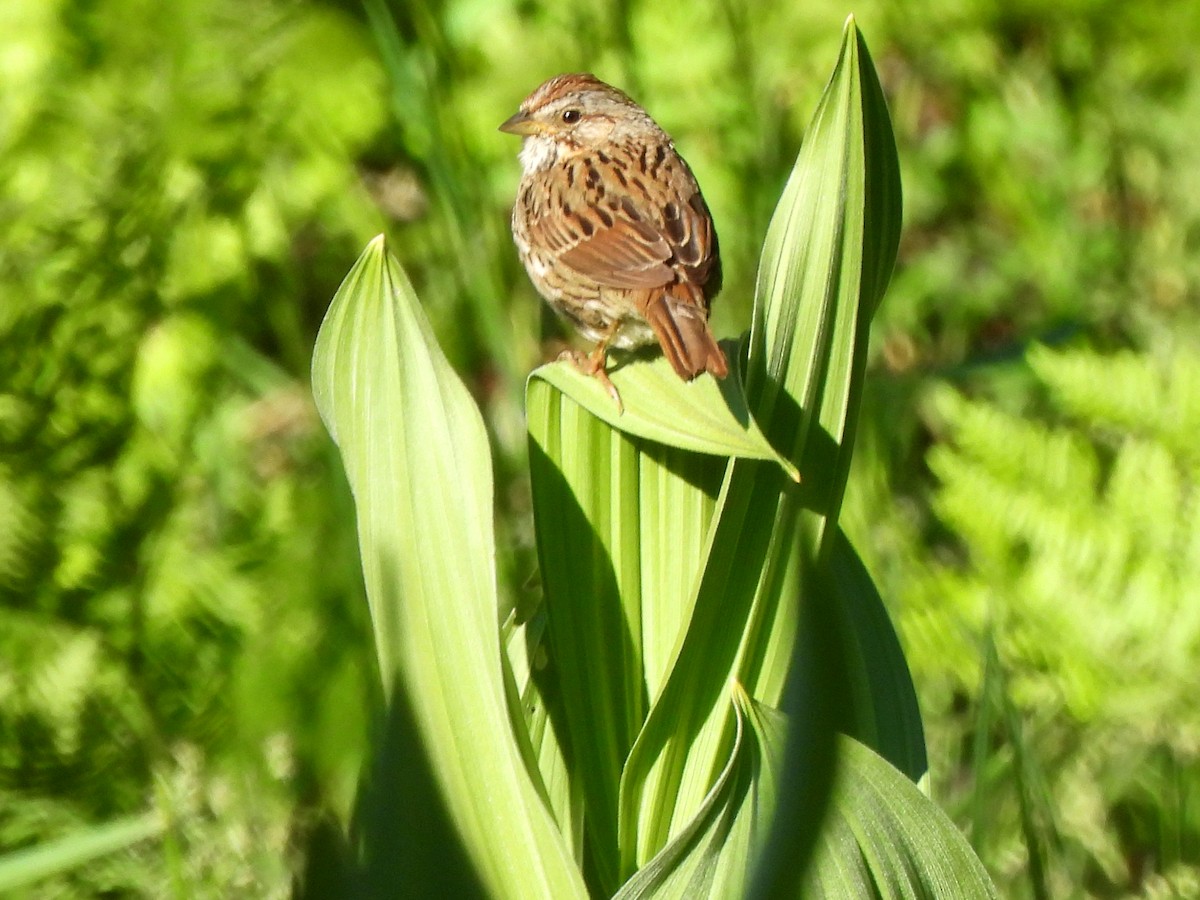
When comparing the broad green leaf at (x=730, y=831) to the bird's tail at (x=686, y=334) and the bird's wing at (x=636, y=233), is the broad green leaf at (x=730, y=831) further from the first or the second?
the bird's wing at (x=636, y=233)

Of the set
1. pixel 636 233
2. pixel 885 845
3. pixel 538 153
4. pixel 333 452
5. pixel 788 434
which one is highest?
pixel 538 153

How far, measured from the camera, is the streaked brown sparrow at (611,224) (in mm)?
1534

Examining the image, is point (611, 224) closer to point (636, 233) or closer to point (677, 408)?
point (636, 233)

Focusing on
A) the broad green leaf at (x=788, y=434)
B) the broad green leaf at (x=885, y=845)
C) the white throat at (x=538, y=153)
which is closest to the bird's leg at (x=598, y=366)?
the broad green leaf at (x=788, y=434)

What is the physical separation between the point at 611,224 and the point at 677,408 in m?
0.68

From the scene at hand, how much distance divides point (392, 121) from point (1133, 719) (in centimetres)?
232

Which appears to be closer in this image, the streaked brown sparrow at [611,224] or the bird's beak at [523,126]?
the streaked brown sparrow at [611,224]

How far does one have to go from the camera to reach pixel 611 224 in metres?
1.68

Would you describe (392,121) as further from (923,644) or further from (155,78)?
(923,644)

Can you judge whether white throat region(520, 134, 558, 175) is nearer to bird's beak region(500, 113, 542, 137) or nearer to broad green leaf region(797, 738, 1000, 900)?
bird's beak region(500, 113, 542, 137)

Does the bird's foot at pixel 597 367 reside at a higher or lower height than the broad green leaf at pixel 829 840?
higher

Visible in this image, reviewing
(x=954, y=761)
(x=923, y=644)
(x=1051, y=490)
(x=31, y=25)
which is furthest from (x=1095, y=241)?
(x=31, y=25)

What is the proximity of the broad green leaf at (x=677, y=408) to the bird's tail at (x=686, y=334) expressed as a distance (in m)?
0.01

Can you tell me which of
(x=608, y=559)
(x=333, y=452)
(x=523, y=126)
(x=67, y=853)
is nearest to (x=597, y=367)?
(x=608, y=559)
